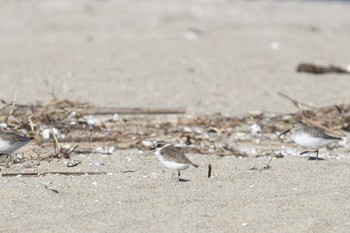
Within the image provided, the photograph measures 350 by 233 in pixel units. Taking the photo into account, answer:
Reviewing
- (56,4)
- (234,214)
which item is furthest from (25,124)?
(56,4)

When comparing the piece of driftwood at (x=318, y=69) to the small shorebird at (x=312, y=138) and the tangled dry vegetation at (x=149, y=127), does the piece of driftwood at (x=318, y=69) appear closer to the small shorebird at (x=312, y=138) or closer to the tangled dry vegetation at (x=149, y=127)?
the tangled dry vegetation at (x=149, y=127)

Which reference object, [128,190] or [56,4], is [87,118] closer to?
[128,190]

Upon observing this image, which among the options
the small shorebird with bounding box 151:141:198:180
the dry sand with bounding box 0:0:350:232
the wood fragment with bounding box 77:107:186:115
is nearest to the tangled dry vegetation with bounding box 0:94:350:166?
the wood fragment with bounding box 77:107:186:115

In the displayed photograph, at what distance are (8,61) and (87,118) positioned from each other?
20.1 feet

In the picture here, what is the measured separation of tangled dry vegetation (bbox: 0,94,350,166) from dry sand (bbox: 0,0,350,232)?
54cm

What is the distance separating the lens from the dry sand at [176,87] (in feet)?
20.9

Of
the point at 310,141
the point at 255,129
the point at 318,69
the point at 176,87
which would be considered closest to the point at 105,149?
the point at 255,129

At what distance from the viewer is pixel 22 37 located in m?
20.2

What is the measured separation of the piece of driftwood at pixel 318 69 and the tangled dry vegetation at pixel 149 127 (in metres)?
3.62

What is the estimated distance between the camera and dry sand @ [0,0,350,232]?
6.36 m

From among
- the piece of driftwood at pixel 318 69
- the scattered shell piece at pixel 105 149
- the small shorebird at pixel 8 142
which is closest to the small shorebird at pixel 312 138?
the scattered shell piece at pixel 105 149

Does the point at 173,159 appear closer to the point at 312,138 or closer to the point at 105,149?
the point at 312,138

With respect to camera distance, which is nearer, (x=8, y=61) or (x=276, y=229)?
(x=276, y=229)

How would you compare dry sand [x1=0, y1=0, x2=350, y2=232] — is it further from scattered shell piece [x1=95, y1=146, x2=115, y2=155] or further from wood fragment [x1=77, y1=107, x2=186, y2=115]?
wood fragment [x1=77, y1=107, x2=186, y2=115]
